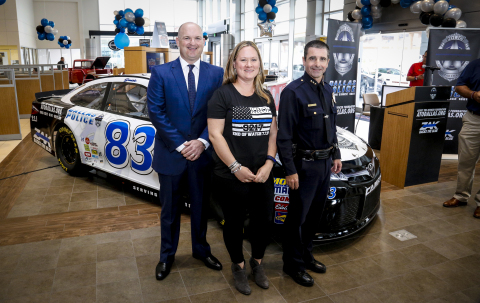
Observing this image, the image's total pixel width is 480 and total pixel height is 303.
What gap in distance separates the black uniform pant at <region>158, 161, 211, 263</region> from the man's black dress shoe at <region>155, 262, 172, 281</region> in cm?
3

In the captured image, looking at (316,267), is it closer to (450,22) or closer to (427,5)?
(450,22)

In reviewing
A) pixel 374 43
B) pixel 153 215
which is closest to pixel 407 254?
pixel 153 215

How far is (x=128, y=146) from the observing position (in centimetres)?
339

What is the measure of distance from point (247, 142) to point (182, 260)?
114 centimetres

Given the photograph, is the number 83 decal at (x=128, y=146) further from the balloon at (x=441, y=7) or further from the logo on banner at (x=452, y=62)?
the balloon at (x=441, y=7)

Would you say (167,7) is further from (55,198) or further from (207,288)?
(207,288)

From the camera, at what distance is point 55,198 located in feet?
12.4

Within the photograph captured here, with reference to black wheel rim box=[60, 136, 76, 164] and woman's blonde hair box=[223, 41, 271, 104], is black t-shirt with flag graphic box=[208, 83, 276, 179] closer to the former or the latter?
woman's blonde hair box=[223, 41, 271, 104]

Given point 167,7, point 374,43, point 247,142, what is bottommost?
point 247,142

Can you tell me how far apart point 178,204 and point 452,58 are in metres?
5.57

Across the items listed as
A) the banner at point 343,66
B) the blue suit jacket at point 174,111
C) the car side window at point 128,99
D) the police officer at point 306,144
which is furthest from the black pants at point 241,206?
the banner at point 343,66

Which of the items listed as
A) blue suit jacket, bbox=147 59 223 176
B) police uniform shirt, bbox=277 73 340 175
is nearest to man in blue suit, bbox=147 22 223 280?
blue suit jacket, bbox=147 59 223 176

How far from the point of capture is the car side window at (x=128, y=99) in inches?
136

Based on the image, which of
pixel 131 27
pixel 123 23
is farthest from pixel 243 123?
pixel 123 23
